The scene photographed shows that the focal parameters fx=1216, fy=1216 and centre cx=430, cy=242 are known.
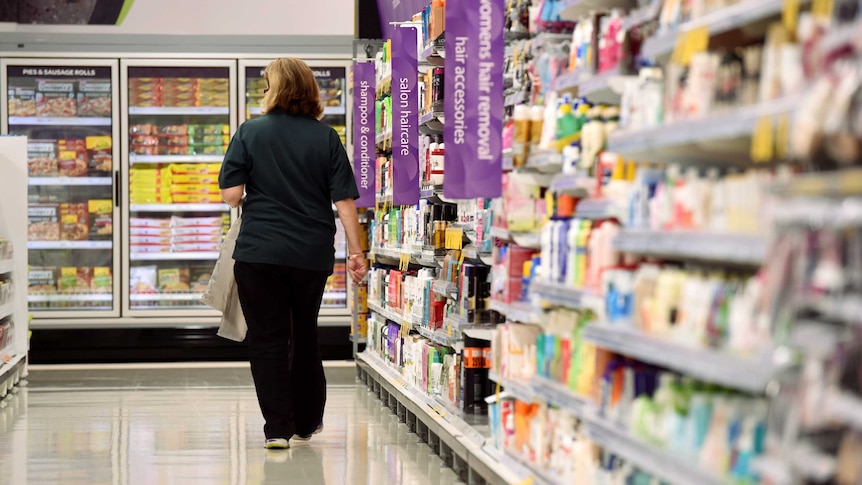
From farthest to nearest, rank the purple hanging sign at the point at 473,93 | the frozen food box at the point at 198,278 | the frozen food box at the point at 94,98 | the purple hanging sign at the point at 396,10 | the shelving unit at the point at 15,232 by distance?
the frozen food box at the point at 198,278
the frozen food box at the point at 94,98
the shelving unit at the point at 15,232
the purple hanging sign at the point at 396,10
the purple hanging sign at the point at 473,93

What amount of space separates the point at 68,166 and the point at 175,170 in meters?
0.84

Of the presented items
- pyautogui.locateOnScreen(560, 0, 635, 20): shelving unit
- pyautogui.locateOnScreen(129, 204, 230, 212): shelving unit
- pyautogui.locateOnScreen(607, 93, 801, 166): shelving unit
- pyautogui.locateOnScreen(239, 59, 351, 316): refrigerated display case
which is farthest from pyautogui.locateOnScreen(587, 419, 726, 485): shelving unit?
pyautogui.locateOnScreen(129, 204, 230, 212): shelving unit

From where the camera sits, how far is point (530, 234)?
3.85 metres

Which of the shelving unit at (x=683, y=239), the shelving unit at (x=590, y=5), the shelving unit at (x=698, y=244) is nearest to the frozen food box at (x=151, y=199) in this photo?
the shelving unit at (x=683, y=239)

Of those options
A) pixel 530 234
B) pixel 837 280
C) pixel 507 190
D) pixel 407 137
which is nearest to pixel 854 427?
pixel 837 280

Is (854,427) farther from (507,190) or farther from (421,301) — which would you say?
(421,301)

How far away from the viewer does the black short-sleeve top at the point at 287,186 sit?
5.28 m

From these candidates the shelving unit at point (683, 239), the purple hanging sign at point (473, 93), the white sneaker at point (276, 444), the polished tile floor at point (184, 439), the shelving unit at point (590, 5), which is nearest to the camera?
the shelving unit at point (683, 239)

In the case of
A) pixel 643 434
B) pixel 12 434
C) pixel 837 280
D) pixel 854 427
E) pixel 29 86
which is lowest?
pixel 12 434

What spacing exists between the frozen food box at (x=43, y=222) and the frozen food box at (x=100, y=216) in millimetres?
271

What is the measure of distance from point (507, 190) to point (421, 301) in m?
1.97

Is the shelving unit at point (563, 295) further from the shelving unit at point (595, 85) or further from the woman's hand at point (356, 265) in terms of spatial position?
the woman's hand at point (356, 265)

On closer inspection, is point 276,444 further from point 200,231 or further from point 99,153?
point 99,153

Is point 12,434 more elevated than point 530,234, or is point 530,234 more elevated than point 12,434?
point 530,234
